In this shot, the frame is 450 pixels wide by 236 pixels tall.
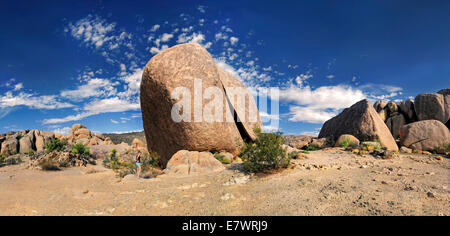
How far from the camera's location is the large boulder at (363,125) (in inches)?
600

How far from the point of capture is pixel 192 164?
978 cm

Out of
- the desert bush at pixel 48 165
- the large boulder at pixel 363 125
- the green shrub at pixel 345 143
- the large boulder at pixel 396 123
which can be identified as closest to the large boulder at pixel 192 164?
the green shrub at pixel 345 143

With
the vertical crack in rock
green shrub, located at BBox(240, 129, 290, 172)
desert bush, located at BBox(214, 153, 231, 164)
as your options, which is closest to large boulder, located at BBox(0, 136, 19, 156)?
desert bush, located at BBox(214, 153, 231, 164)

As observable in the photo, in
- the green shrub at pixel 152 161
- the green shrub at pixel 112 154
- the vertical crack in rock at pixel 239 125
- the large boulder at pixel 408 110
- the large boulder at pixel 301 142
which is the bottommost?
the green shrub at pixel 112 154

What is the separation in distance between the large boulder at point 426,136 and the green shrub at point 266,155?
484 inches

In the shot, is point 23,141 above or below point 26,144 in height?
above

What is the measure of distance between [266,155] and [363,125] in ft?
36.4

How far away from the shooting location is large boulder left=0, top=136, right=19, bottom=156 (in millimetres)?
25720

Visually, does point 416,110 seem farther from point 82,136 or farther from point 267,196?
point 82,136

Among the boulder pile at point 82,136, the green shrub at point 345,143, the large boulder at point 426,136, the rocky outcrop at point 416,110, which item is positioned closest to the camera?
the green shrub at point 345,143

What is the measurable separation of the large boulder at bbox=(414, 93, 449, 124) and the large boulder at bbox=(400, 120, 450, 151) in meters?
7.21

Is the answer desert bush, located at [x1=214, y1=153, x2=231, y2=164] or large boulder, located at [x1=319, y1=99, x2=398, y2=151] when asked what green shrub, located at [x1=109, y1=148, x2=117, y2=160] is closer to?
desert bush, located at [x1=214, y1=153, x2=231, y2=164]

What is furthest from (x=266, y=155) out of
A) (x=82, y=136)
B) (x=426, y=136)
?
(x=82, y=136)

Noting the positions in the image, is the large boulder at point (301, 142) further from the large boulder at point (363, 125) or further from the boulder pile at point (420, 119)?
the boulder pile at point (420, 119)
